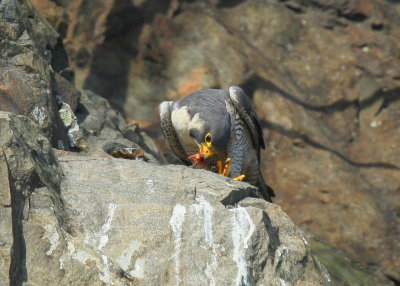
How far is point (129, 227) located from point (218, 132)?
2.04m

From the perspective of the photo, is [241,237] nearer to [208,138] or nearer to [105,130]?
[208,138]

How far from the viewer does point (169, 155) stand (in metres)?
8.34

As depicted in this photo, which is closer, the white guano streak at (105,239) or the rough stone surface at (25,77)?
the white guano streak at (105,239)

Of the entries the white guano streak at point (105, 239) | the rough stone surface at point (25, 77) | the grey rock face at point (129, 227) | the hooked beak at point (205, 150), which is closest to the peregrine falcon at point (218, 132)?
the hooked beak at point (205, 150)

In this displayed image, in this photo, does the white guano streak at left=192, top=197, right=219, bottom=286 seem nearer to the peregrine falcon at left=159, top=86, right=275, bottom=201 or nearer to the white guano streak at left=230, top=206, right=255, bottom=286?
the white guano streak at left=230, top=206, right=255, bottom=286

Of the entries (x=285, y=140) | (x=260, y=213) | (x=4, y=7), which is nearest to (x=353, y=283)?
(x=285, y=140)

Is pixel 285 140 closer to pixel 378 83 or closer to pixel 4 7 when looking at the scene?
pixel 378 83

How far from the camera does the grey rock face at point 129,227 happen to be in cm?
342

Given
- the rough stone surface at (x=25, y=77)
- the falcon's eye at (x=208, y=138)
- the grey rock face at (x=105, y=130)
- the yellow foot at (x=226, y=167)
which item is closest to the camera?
the rough stone surface at (x=25, y=77)

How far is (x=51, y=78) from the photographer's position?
19.1 feet

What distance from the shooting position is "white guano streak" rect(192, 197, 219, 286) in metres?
3.65

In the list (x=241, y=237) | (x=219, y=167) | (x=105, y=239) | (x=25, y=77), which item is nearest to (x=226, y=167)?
(x=219, y=167)

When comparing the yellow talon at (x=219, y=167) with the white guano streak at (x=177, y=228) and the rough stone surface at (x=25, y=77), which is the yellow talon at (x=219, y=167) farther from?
the white guano streak at (x=177, y=228)

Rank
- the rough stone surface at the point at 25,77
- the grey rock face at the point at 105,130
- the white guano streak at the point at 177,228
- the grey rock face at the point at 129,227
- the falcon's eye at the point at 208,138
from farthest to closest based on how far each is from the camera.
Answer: the grey rock face at the point at 105,130 → the falcon's eye at the point at 208,138 → the rough stone surface at the point at 25,77 → the white guano streak at the point at 177,228 → the grey rock face at the point at 129,227
